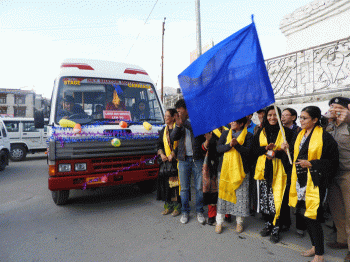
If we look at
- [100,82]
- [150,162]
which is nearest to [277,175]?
[150,162]

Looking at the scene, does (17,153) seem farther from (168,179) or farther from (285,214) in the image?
(285,214)

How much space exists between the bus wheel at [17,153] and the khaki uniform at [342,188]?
495 inches

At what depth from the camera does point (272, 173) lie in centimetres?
304

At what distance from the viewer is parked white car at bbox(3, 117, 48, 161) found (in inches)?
439

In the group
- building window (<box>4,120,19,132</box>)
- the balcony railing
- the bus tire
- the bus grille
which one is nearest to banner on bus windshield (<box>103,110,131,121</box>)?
the bus grille

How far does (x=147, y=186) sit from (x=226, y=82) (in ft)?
11.1

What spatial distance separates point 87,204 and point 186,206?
2126mm

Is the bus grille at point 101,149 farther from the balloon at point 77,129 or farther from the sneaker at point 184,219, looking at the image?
the sneaker at point 184,219

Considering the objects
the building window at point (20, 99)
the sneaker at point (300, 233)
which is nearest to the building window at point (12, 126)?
the sneaker at point (300, 233)

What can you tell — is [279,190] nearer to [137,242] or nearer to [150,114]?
[137,242]

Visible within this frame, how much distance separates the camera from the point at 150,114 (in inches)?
189

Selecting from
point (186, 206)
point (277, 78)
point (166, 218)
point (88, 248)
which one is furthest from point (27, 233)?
point (277, 78)

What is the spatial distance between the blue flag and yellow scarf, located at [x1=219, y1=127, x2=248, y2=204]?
621mm

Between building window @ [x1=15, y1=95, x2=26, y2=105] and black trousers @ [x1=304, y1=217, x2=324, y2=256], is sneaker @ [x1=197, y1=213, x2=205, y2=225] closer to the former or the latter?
black trousers @ [x1=304, y1=217, x2=324, y2=256]
